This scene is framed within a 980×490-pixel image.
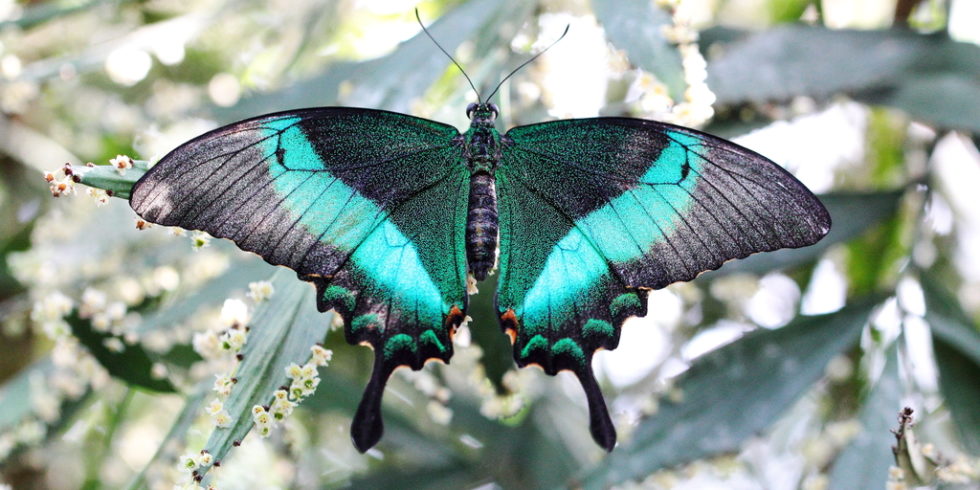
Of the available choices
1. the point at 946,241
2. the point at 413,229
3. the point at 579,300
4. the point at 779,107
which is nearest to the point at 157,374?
the point at 413,229

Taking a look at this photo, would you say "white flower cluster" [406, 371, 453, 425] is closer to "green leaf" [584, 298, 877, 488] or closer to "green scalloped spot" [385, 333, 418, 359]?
"green leaf" [584, 298, 877, 488]

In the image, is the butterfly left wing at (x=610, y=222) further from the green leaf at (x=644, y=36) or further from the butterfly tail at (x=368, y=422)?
the butterfly tail at (x=368, y=422)

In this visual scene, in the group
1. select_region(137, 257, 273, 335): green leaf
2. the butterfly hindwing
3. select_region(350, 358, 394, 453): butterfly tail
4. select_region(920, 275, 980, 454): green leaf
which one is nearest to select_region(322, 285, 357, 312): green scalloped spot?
the butterfly hindwing

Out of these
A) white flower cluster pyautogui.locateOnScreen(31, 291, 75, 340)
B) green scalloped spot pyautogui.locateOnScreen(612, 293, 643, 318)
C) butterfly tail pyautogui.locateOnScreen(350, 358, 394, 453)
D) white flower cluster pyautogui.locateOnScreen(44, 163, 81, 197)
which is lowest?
butterfly tail pyautogui.locateOnScreen(350, 358, 394, 453)

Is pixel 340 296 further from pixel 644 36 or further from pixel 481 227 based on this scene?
pixel 644 36

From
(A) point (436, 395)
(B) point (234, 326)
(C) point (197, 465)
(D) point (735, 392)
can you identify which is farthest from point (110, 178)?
(D) point (735, 392)

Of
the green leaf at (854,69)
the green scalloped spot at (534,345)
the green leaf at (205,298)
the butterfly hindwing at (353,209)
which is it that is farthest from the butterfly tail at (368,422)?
the green leaf at (854,69)
